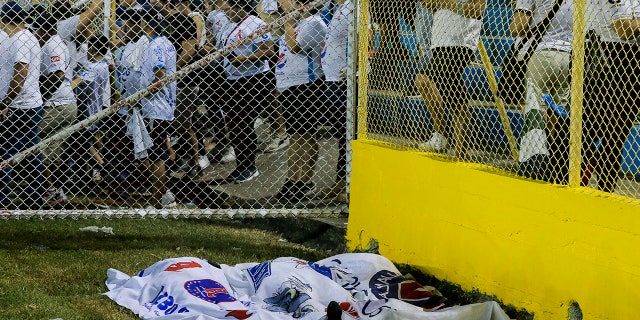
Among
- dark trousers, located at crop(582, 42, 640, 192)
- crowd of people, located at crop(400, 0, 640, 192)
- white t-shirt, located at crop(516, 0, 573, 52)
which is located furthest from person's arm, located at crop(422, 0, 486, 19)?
dark trousers, located at crop(582, 42, 640, 192)

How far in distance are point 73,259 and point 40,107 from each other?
250cm

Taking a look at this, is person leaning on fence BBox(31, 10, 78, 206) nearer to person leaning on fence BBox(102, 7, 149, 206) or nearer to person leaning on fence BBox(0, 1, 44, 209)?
person leaning on fence BBox(0, 1, 44, 209)

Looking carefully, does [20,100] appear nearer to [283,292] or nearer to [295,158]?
[295,158]

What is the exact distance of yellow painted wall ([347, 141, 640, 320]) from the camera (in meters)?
4.91

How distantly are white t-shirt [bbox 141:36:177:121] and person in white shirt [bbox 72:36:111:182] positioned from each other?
55cm

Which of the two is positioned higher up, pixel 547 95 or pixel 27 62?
pixel 27 62

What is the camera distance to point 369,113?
25.1 feet

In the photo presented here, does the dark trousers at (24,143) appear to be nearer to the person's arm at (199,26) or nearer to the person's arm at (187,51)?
the person's arm at (187,51)

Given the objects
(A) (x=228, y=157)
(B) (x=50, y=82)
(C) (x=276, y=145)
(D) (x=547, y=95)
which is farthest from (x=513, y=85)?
(A) (x=228, y=157)

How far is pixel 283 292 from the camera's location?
19.4 ft

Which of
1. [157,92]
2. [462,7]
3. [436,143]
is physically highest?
[462,7]

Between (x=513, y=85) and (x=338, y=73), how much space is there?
8.71 feet

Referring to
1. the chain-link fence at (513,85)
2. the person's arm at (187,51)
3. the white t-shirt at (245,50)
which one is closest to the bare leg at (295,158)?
the white t-shirt at (245,50)

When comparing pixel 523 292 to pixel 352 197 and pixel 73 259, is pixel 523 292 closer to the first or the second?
pixel 352 197
